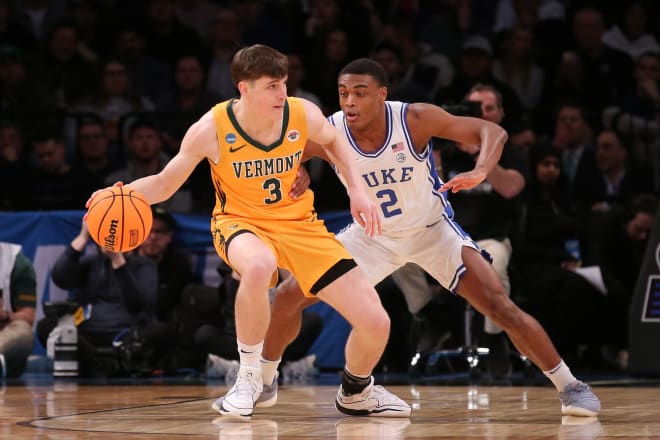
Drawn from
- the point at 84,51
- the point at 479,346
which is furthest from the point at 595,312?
the point at 84,51

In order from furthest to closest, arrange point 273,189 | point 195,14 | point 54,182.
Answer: point 195,14 → point 54,182 → point 273,189

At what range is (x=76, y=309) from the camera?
32.9 feet

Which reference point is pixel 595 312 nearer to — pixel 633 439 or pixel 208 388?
pixel 208 388

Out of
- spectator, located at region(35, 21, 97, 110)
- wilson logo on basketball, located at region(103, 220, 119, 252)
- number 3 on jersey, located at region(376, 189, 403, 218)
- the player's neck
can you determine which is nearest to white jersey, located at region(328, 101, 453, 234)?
number 3 on jersey, located at region(376, 189, 403, 218)

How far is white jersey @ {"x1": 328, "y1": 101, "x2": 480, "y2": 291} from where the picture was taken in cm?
704

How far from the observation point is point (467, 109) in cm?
913

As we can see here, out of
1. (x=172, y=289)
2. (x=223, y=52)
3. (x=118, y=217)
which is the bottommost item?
(x=172, y=289)

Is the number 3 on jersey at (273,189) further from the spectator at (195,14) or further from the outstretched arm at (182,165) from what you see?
the spectator at (195,14)

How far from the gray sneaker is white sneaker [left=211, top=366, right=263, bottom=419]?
5.24ft

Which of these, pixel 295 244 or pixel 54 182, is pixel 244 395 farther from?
pixel 54 182

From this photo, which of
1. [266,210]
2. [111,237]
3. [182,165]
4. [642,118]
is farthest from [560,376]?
[642,118]

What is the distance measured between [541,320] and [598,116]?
271 cm

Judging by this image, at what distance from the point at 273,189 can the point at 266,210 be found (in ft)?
0.38

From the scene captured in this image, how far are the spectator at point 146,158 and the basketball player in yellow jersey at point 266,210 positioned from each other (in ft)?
15.9
